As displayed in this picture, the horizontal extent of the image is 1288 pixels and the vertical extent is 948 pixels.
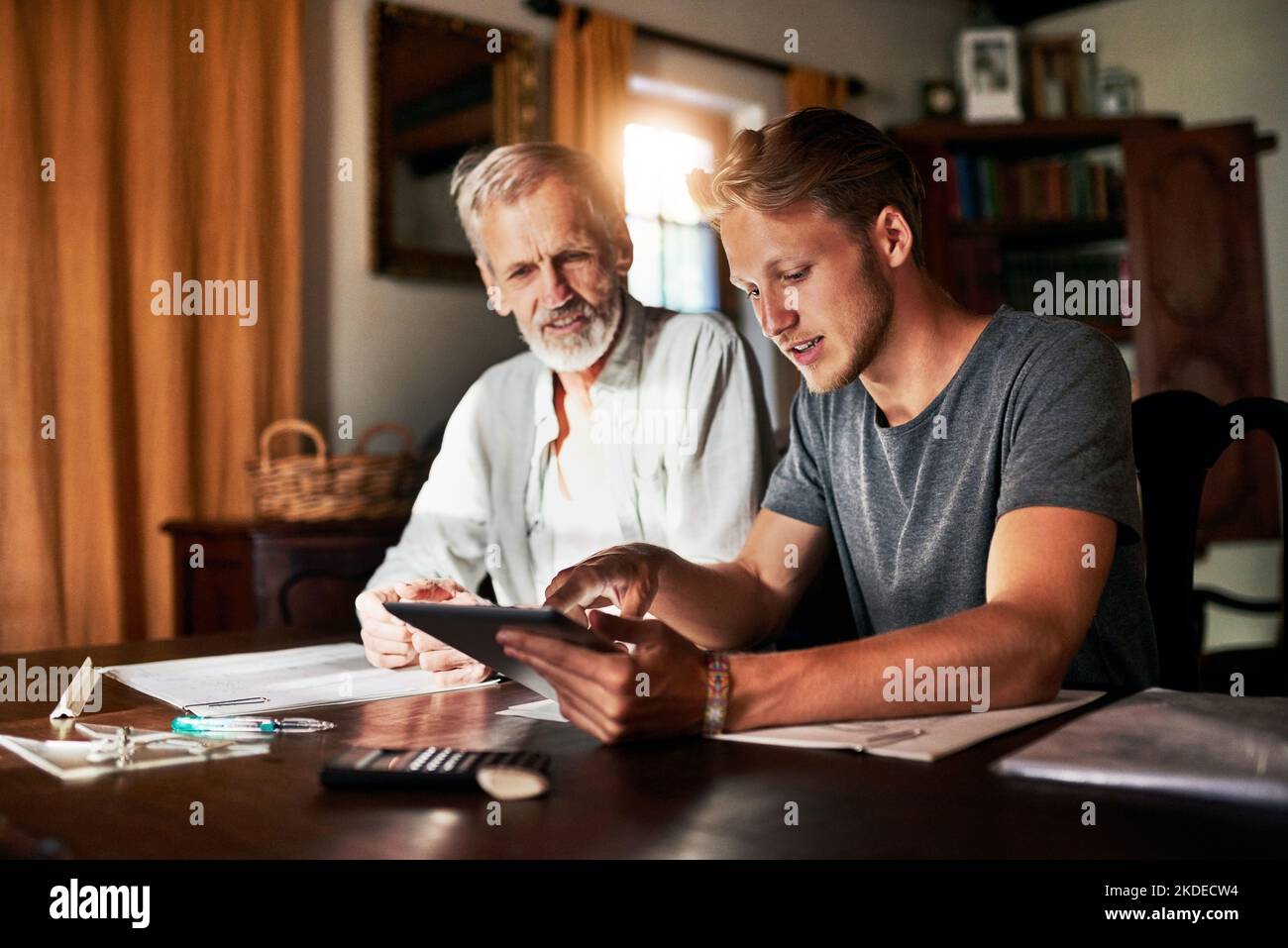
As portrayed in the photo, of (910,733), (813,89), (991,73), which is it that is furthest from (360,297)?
(991,73)

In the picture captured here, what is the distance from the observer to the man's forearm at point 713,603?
1347mm

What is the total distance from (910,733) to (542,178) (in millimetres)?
1131

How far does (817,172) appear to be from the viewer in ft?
4.44

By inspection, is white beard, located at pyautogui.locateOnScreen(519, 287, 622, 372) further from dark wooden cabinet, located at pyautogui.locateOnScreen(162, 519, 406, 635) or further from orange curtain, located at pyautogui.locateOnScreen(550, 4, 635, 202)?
orange curtain, located at pyautogui.locateOnScreen(550, 4, 635, 202)

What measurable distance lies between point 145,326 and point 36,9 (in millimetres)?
751

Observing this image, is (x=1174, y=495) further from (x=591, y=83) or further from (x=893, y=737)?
(x=591, y=83)

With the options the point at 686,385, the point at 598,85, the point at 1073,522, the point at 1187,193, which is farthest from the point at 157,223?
the point at 1187,193

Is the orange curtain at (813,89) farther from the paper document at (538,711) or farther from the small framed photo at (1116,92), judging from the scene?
the paper document at (538,711)

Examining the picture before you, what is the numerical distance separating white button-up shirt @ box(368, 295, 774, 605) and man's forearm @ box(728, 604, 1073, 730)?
0.68 metres

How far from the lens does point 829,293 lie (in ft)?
4.52

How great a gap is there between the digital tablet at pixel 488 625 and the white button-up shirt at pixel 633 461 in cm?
71

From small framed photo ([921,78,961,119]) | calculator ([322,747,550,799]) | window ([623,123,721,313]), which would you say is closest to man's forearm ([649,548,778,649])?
calculator ([322,747,550,799])

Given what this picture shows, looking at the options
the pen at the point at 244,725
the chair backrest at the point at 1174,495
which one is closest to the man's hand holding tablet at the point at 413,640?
the pen at the point at 244,725
